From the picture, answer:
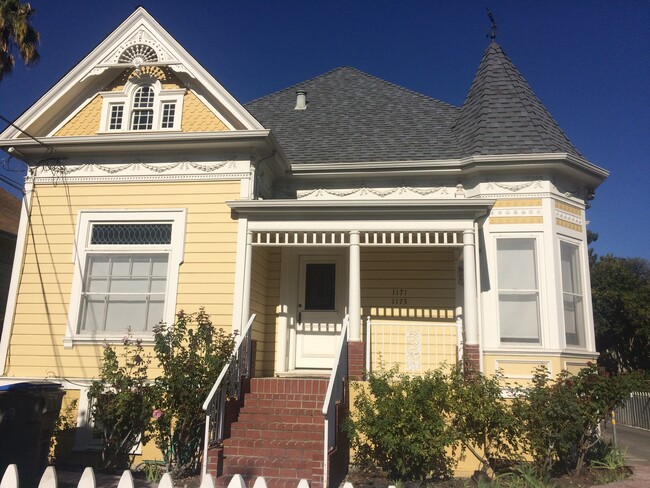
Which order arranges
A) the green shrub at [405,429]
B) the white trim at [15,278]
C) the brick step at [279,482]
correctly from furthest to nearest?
the white trim at [15,278], the green shrub at [405,429], the brick step at [279,482]

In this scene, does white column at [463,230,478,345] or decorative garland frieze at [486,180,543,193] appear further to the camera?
decorative garland frieze at [486,180,543,193]

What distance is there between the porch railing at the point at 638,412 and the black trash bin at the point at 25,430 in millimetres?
16288

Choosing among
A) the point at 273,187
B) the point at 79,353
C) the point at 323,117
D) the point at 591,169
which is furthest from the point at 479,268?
the point at 79,353

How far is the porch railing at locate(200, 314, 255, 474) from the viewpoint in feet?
22.5

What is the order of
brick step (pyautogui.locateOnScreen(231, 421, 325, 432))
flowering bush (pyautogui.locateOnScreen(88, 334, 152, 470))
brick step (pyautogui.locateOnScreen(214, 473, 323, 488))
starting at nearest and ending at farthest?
brick step (pyautogui.locateOnScreen(214, 473, 323, 488)) → brick step (pyautogui.locateOnScreen(231, 421, 325, 432)) → flowering bush (pyautogui.locateOnScreen(88, 334, 152, 470))

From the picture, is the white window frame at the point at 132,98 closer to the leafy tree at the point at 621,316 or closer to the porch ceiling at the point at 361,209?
the porch ceiling at the point at 361,209

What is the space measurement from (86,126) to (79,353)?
4.25 meters

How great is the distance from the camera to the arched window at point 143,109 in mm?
10336

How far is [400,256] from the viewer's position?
10.5 meters

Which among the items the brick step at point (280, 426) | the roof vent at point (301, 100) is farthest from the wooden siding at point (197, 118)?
the brick step at point (280, 426)

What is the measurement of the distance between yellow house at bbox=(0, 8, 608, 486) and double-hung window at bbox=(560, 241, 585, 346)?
0.04 m

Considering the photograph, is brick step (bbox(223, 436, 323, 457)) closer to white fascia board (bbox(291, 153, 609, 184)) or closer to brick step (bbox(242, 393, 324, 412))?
brick step (bbox(242, 393, 324, 412))

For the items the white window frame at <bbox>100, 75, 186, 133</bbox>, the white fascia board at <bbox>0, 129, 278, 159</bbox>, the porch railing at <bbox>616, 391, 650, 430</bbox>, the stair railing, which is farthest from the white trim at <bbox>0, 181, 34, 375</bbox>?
the porch railing at <bbox>616, 391, 650, 430</bbox>

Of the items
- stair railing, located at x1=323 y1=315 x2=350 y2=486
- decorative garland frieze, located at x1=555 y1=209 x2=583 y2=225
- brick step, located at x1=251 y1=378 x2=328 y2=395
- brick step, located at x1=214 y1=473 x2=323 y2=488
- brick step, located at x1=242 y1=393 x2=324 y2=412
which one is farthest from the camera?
decorative garland frieze, located at x1=555 y1=209 x2=583 y2=225
